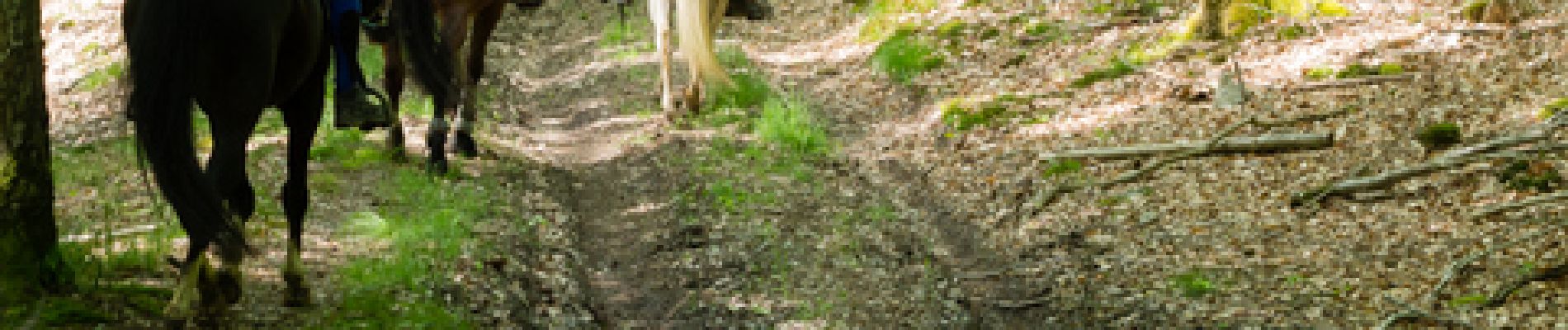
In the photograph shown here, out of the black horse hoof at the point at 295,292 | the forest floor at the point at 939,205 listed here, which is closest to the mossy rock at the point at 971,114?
the forest floor at the point at 939,205

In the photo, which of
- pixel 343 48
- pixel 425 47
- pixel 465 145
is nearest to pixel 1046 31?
pixel 465 145

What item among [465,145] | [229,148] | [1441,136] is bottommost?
[465,145]

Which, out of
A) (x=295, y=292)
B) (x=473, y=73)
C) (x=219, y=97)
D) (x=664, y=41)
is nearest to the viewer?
(x=219, y=97)

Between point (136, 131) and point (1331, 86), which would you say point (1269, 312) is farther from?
point (136, 131)

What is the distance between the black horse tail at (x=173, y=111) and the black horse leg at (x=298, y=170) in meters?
1.04

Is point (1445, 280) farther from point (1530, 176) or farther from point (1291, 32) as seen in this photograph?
point (1291, 32)

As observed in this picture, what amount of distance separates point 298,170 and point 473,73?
4546mm

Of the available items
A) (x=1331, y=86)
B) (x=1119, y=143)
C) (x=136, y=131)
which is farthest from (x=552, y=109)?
(x=136, y=131)

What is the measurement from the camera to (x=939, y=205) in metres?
8.96

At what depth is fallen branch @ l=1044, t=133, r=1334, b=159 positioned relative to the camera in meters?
8.09

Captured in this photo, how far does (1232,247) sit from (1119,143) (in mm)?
2398

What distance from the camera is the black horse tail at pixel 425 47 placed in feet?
25.2

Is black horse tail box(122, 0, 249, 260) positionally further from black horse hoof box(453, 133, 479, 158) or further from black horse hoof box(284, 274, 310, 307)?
black horse hoof box(453, 133, 479, 158)

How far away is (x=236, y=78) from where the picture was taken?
485cm
